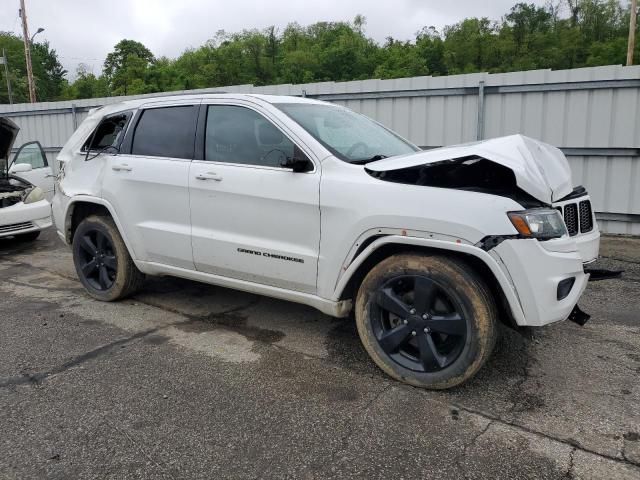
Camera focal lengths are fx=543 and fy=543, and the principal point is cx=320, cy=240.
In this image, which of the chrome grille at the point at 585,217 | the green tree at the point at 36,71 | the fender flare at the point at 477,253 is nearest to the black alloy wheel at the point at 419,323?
the fender flare at the point at 477,253

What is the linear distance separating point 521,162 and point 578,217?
26.0 inches

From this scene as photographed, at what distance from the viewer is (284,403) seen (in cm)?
317

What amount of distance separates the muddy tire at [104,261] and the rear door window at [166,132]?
81cm

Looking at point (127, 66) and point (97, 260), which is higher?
point (127, 66)

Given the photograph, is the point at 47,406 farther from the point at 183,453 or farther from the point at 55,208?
the point at 55,208

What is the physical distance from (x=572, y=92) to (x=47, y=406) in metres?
7.80

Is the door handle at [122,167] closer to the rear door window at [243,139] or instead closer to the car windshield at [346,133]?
the rear door window at [243,139]

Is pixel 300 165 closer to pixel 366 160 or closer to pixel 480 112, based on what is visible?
pixel 366 160

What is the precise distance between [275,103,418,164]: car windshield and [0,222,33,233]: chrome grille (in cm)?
510

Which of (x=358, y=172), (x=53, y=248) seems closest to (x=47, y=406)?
(x=358, y=172)

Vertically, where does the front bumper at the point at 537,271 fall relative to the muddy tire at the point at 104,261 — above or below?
above

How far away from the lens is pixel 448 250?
3203 millimetres

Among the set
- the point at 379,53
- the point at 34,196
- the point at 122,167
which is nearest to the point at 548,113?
the point at 122,167

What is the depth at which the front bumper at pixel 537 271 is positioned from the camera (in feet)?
9.62
